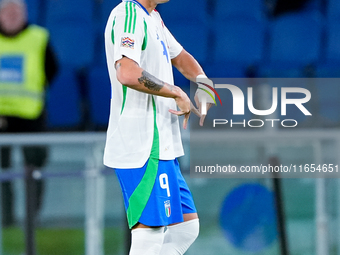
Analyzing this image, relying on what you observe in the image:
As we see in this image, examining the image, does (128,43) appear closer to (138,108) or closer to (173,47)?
(138,108)

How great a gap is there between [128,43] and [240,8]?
3.73 meters

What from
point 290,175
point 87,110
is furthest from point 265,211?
point 87,110

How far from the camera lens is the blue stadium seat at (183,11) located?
17.4ft

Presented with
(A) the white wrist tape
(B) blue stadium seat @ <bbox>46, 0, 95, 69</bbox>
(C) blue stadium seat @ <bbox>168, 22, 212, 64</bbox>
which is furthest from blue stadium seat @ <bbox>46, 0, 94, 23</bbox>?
(A) the white wrist tape

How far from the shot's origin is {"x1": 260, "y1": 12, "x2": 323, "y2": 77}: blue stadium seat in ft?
16.9

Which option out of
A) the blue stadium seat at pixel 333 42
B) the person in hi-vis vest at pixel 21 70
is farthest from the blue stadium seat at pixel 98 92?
the blue stadium seat at pixel 333 42

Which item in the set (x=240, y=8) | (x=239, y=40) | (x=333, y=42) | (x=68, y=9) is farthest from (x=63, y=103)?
(x=333, y=42)

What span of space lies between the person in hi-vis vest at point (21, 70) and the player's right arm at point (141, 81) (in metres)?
2.67

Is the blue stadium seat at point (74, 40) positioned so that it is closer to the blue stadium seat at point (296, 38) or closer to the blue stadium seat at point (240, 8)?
the blue stadium seat at point (240, 8)

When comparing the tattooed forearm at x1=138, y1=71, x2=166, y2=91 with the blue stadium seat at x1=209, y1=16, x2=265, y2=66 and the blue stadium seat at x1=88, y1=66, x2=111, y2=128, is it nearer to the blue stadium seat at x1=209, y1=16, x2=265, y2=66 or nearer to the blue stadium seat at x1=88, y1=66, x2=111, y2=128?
the blue stadium seat at x1=88, y1=66, x2=111, y2=128

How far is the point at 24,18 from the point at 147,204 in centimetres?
302

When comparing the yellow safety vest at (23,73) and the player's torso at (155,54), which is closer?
the player's torso at (155,54)

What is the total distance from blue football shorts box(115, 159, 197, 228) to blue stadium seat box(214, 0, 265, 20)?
3642mm

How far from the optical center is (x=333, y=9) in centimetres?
527
